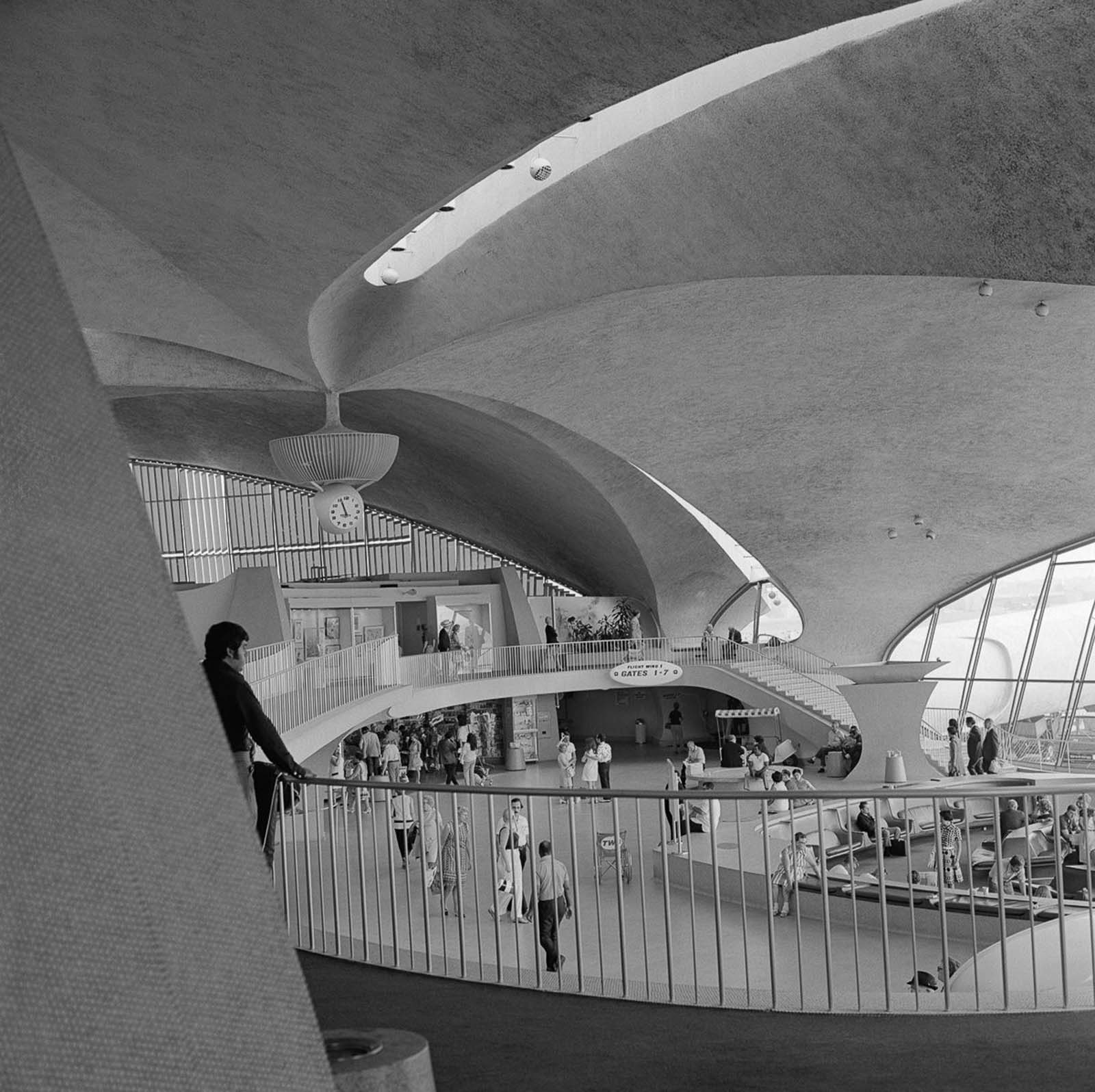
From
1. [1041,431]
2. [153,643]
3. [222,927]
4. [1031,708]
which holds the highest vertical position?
[1041,431]

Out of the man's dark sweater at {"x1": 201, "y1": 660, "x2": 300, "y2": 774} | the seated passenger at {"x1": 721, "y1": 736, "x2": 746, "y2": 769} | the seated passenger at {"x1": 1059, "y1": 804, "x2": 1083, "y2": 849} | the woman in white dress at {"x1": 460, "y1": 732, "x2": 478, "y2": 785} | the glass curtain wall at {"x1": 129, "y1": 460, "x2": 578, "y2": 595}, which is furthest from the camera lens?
the glass curtain wall at {"x1": 129, "y1": 460, "x2": 578, "y2": 595}

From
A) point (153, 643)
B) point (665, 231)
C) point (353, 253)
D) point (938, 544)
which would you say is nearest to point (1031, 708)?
point (938, 544)

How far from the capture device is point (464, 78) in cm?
826

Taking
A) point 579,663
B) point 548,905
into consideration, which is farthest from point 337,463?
point 579,663

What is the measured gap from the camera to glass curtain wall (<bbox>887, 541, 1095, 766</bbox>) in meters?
31.2

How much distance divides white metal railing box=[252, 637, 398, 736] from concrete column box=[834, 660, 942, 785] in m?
8.69

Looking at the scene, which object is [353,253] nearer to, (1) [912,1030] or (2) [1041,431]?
(1) [912,1030]

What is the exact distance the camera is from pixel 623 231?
541 inches

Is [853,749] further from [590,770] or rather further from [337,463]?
[337,463]

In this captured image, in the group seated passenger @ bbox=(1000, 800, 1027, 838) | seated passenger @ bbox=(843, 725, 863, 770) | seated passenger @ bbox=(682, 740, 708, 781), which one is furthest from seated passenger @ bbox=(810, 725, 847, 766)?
seated passenger @ bbox=(1000, 800, 1027, 838)

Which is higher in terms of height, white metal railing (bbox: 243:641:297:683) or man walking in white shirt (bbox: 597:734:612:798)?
white metal railing (bbox: 243:641:297:683)

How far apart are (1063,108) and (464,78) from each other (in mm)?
4202

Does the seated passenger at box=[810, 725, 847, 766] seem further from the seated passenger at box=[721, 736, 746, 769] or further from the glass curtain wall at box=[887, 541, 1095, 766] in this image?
the glass curtain wall at box=[887, 541, 1095, 766]

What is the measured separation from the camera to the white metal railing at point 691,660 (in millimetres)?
33625
